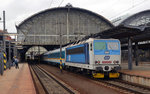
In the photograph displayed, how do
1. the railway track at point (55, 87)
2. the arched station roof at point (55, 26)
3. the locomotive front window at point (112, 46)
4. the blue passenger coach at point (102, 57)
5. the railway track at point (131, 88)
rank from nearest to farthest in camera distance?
1. the railway track at point (131, 88)
2. the railway track at point (55, 87)
3. the blue passenger coach at point (102, 57)
4. the locomotive front window at point (112, 46)
5. the arched station roof at point (55, 26)

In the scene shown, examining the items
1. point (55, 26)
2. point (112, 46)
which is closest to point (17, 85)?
point (112, 46)

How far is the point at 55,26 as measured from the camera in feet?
210

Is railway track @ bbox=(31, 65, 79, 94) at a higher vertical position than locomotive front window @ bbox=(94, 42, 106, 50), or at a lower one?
lower

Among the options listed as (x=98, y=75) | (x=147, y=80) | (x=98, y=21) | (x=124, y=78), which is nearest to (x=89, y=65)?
(x=98, y=75)

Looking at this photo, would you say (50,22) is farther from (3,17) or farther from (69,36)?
(3,17)

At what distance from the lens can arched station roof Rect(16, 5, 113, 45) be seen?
6362 cm

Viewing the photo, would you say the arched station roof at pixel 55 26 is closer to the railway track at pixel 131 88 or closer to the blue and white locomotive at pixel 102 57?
the blue and white locomotive at pixel 102 57

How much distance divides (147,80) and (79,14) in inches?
2137

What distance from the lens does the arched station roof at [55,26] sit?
6362 centimetres

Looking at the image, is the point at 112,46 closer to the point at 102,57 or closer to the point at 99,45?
the point at 99,45

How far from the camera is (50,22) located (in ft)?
211

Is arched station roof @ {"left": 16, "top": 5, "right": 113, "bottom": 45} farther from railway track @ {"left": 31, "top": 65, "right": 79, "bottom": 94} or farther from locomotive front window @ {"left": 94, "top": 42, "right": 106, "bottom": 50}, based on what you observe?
locomotive front window @ {"left": 94, "top": 42, "right": 106, "bottom": 50}

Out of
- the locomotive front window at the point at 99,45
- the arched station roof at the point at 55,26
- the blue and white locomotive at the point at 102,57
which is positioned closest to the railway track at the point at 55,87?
the blue and white locomotive at the point at 102,57

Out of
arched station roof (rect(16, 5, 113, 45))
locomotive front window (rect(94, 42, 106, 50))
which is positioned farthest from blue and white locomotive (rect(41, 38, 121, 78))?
arched station roof (rect(16, 5, 113, 45))
